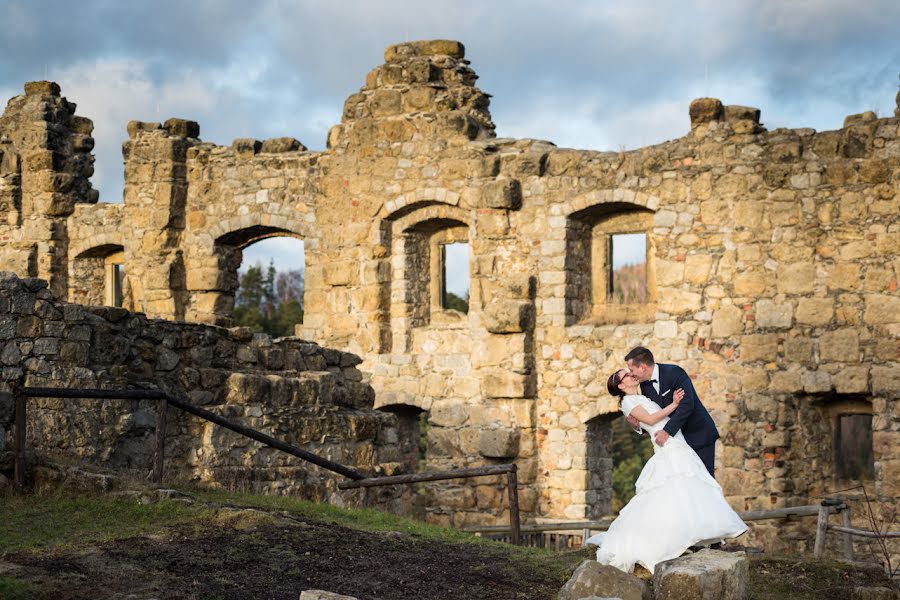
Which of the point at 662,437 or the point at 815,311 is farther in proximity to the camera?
the point at 815,311

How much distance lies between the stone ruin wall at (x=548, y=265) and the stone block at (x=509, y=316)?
0.03 metres

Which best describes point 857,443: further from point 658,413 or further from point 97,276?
point 658,413

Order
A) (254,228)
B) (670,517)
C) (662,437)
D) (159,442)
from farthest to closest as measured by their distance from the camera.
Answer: (254,228) < (159,442) < (662,437) < (670,517)

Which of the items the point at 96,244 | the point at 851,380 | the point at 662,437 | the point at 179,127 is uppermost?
the point at 179,127

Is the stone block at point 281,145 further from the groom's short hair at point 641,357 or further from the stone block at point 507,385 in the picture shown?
the groom's short hair at point 641,357

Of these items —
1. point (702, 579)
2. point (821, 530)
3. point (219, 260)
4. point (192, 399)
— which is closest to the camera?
point (702, 579)

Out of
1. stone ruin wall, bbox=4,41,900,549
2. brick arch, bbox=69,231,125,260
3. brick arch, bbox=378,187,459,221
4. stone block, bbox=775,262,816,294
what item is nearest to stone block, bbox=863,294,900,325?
stone ruin wall, bbox=4,41,900,549

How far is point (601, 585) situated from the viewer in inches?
243

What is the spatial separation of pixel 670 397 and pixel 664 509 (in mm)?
697

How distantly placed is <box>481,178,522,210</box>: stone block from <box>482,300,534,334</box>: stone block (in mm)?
1222

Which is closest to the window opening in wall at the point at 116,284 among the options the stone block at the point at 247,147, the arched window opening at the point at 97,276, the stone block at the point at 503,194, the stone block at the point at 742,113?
the arched window opening at the point at 97,276

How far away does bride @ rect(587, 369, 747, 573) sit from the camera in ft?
23.2

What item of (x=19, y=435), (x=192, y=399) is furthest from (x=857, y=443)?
(x=19, y=435)

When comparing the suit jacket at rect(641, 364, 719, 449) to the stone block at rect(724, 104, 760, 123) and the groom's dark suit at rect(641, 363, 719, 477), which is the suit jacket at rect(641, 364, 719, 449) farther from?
the stone block at rect(724, 104, 760, 123)
